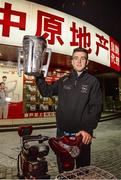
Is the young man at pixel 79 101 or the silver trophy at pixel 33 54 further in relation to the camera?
the young man at pixel 79 101

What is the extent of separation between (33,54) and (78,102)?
773 millimetres

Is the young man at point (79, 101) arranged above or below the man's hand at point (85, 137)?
above

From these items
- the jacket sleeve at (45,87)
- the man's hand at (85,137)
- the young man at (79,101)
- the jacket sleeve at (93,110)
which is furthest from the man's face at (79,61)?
the man's hand at (85,137)

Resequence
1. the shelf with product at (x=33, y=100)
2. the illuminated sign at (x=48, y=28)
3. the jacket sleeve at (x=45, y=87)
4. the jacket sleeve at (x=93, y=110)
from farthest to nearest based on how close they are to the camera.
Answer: the shelf with product at (x=33, y=100), the illuminated sign at (x=48, y=28), the jacket sleeve at (x=45, y=87), the jacket sleeve at (x=93, y=110)

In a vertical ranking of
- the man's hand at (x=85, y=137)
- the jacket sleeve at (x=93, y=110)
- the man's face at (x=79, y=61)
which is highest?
the man's face at (x=79, y=61)

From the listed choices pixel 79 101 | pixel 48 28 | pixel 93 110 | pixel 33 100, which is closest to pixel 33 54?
pixel 79 101

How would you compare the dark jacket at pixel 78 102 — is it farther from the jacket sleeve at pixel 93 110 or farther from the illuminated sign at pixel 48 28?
the illuminated sign at pixel 48 28

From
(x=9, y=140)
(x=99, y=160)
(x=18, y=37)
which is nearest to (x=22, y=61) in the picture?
(x=99, y=160)

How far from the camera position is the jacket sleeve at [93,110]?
2812 millimetres

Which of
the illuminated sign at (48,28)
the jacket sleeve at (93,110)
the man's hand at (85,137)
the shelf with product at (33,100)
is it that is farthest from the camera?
the shelf with product at (33,100)

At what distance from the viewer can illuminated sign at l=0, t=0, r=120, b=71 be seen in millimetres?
9680

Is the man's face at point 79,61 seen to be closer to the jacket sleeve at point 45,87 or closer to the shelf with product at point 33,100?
the jacket sleeve at point 45,87

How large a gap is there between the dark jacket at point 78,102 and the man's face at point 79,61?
0.07 metres

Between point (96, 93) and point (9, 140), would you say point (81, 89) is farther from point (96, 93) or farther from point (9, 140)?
point (9, 140)
